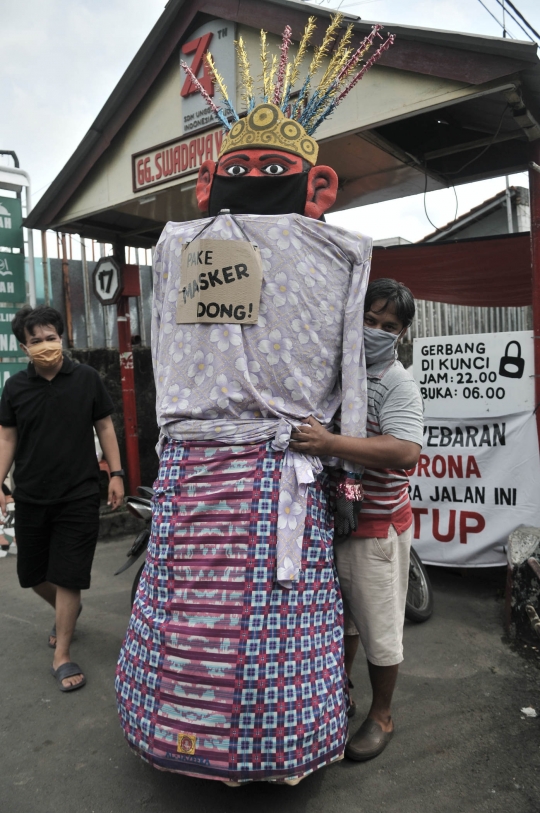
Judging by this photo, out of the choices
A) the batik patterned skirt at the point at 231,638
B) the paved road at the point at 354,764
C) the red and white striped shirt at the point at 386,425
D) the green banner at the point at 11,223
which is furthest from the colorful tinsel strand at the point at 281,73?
the green banner at the point at 11,223

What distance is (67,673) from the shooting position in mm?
3070

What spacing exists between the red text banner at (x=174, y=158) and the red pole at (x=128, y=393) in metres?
1.42

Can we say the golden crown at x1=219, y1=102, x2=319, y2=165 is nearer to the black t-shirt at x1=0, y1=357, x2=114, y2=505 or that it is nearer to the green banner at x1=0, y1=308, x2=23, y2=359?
the black t-shirt at x1=0, y1=357, x2=114, y2=505

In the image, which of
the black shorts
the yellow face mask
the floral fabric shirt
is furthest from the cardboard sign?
the black shorts

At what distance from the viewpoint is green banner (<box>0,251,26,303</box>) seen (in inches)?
243

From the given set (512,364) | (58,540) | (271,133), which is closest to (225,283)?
(271,133)

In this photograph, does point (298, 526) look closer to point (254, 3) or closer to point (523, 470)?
point (523, 470)

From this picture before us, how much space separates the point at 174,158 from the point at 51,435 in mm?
2787

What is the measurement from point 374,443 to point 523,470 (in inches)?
85.1

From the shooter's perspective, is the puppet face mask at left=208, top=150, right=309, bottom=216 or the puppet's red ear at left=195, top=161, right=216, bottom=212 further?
the puppet's red ear at left=195, top=161, right=216, bottom=212

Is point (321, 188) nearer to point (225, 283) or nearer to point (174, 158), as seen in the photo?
point (225, 283)

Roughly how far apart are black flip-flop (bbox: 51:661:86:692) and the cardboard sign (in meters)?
1.94

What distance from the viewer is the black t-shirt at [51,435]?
10.1 feet

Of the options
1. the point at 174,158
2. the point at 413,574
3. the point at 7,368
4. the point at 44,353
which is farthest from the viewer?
the point at 7,368
